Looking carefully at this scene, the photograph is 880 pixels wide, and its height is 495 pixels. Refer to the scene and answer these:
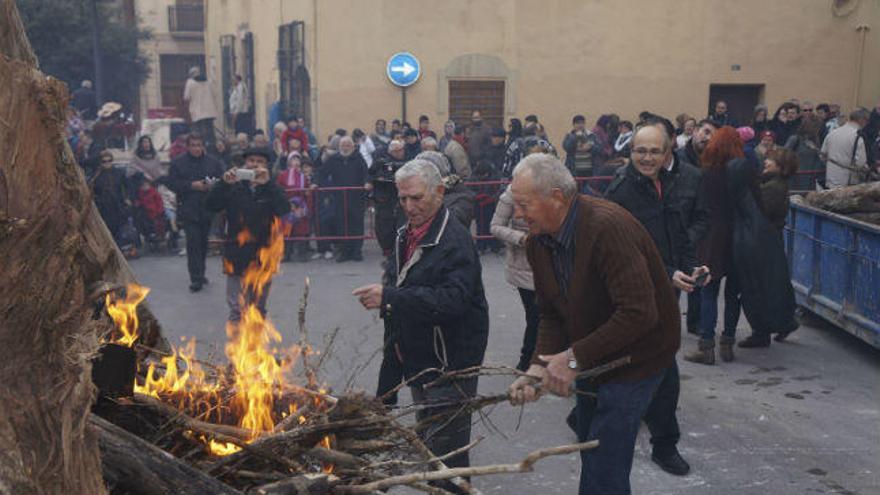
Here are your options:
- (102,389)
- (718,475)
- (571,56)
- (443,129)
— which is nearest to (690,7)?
(571,56)

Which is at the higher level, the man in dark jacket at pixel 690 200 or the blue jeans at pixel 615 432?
the man in dark jacket at pixel 690 200

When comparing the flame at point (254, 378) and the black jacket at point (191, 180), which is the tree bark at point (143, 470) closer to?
the flame at point (254, 378)

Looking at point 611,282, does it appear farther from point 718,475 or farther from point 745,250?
point 745,250

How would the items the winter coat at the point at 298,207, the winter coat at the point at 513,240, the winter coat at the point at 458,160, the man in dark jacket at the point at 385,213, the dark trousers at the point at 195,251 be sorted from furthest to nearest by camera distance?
the winter coat at the point at 458,160, the winter coat at the point at 298,207, the dark trousers at the point at 195,251, the winter coat at the point at 513,240, the man in dark jacket at the point at 385,213

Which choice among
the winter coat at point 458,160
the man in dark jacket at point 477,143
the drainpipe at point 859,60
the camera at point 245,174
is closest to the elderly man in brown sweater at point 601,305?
the camera at point 245,174

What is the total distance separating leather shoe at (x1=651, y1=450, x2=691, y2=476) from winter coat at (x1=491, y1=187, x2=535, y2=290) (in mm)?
1825

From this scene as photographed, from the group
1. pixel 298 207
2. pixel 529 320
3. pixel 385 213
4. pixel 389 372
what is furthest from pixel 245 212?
pixel 298 207

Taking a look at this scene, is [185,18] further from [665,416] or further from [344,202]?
[665,416]

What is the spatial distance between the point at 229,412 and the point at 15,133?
2.10m

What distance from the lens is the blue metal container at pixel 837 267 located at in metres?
8.58

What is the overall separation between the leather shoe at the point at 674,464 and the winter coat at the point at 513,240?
5.99 ft

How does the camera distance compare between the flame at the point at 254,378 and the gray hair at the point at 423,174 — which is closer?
the flame at the point at 254,378

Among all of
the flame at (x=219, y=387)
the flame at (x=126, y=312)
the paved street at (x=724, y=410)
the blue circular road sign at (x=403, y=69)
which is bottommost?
the paved street at (x=724, y=410)

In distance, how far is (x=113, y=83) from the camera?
33219 mm
